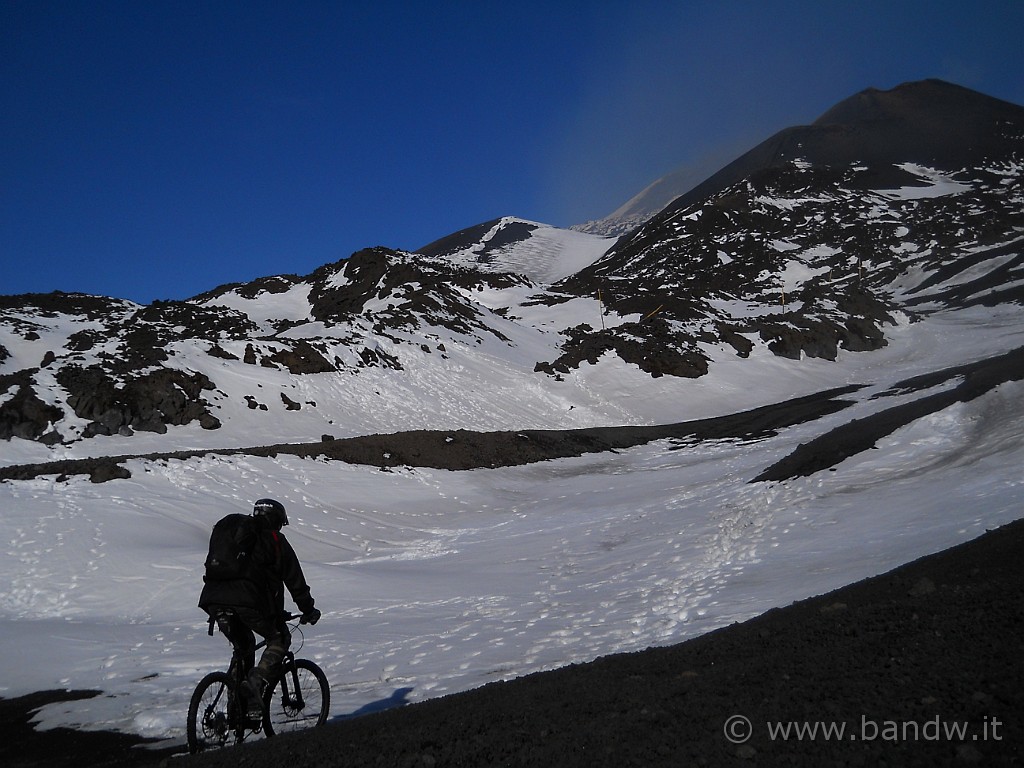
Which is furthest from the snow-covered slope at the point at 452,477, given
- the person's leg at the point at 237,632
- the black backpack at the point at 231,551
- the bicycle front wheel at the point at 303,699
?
the black backpack at the point at 231,551

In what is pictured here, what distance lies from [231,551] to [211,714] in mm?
1204

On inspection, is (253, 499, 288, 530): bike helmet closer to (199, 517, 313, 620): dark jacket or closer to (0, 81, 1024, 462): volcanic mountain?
(199, 517, 313, 620): dark jacket

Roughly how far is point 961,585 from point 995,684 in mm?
2550

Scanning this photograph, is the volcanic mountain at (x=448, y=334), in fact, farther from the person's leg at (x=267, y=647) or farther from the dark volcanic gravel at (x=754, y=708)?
the dark volcanic gravel at (x=754, y=708)

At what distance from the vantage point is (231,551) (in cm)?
529

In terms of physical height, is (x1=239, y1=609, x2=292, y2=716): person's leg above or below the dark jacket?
below

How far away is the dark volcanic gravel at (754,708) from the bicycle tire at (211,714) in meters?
0.30

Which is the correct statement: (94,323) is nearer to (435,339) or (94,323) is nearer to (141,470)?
(435,339)

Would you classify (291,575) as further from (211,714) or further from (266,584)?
→ (211,714)

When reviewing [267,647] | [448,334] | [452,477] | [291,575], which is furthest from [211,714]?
[448,334]

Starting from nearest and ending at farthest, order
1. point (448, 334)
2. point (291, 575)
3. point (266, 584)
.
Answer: point (266, 584) → point (291, 575) → point (448, 334)

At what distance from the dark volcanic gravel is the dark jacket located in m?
0.96

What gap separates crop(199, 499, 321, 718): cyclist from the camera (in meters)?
5.27

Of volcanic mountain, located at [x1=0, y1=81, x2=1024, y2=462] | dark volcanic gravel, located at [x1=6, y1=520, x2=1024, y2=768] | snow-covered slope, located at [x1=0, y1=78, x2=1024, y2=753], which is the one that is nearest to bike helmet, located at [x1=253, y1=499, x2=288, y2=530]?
dark volcanic gravel, located at [x1=6, y1=520, x2=1024, y2=768]
